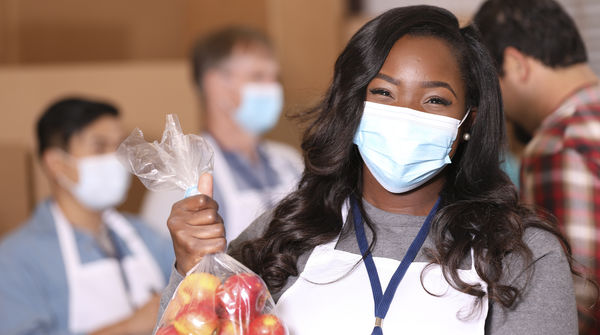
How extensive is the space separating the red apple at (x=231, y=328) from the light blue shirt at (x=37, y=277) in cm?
127

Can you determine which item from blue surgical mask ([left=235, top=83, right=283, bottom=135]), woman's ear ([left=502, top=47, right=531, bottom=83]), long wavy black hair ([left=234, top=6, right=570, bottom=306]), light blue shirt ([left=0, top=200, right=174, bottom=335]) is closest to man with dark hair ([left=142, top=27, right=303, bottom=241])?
blue surgical mask ([left=235, top=83, right=283, bottom=135])

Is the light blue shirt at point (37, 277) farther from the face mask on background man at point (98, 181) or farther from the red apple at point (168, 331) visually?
the red apple at point (168, 331)

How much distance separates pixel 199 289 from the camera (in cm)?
104

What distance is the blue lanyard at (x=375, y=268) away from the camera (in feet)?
3.79

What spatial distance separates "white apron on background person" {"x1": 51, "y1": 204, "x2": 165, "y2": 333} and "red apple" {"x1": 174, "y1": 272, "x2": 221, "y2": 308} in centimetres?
129

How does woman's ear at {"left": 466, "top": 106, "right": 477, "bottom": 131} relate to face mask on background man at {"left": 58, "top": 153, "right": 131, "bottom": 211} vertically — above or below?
above

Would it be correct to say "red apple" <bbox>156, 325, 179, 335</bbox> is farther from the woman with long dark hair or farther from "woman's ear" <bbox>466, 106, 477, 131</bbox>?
"woman's ear" <bbox>466, 106, 477, 131</bbox>

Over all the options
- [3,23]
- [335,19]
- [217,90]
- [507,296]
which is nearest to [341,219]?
[507,296]

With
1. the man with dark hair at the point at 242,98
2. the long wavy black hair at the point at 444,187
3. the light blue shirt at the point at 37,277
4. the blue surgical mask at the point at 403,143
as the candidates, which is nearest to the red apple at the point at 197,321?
the long wavy black hair at the point at 444,187

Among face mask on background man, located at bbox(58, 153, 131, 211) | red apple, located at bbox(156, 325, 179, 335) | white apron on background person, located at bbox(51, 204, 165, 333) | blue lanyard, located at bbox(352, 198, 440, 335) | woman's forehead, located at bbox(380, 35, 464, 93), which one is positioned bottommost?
white apron on background person, located at bbox(51, 204, 165, 333)

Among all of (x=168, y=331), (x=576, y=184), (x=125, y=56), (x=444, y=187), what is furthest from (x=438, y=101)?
(x=125, y=56)

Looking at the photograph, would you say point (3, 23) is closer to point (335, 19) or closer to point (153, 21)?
point (153, 21)

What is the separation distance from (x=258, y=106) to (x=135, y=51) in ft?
3.71

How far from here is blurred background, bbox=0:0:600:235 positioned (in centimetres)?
281
